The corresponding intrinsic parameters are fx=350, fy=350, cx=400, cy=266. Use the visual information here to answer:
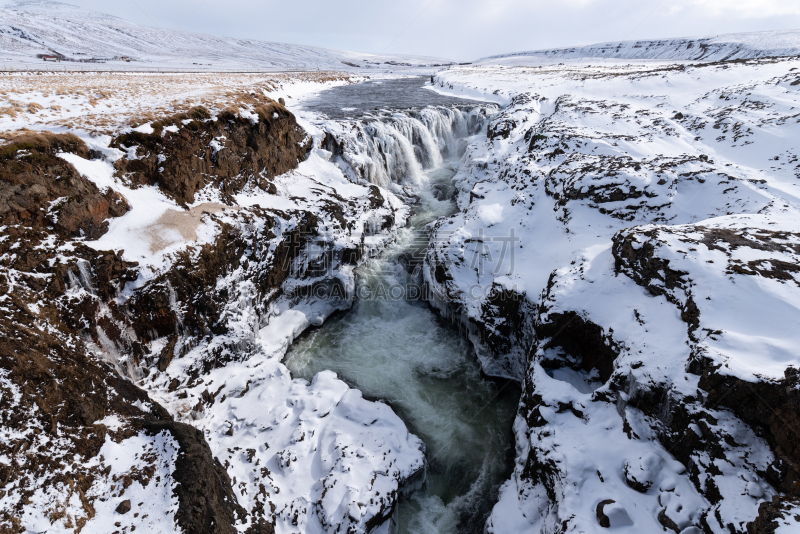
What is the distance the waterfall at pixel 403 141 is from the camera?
1978cm

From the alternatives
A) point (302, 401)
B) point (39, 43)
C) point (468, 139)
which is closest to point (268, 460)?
point (302, 401)

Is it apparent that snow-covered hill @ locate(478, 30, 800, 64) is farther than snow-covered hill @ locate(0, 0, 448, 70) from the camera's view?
No

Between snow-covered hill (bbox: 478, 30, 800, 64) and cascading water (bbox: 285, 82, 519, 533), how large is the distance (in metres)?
68.5

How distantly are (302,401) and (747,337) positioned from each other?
951cm

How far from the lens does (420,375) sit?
11203mm

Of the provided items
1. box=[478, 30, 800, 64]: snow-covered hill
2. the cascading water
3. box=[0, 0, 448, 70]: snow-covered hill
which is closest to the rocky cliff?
the cascading water

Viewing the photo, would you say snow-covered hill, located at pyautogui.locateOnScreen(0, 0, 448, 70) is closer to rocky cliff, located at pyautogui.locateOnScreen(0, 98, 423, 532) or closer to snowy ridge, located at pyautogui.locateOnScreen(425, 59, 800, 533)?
rocky cliff, located at pyautogui.locateOnScreen(0, 98, 423, 532)

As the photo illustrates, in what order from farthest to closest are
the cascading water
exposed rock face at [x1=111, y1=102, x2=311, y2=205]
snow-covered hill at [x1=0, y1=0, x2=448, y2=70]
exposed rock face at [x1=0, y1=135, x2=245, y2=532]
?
1. snow-covered hill at [x1=0, y1=0, x2=448, y2=70]
2. exposed rock face at [x1=111, y1=102, x2=311, y2=205]
3. the cascading water
4. exposed rock face at [x1=0, y1=135, x2=245, y2=532]

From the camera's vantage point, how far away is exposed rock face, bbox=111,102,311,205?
1066 centimetres

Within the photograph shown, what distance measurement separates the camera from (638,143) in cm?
1678

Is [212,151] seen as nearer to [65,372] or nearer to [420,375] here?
[65,372]

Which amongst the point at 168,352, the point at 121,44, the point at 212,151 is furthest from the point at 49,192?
the point at 121,44

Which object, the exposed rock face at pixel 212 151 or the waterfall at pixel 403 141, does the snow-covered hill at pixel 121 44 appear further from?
the exposed rock face at pixel 212 151

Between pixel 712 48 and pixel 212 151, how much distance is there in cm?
10950
